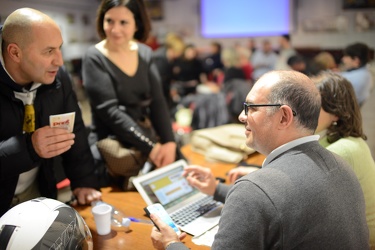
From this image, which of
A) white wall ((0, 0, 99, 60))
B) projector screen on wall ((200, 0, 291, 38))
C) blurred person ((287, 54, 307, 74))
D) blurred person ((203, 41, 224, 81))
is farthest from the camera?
blurred person ((203, 41, 224, 81))

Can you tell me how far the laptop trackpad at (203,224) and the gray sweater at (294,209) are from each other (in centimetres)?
53

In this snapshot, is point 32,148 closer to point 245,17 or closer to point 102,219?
point 102,219

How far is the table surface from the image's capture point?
161cm

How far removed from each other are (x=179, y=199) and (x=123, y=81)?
0.78 metres

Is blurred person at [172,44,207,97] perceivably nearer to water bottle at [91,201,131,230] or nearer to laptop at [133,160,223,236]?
laptop at [133,160,223,236]

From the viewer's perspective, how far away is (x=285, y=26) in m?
7.47

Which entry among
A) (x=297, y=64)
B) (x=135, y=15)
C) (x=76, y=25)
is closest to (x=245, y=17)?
(x=297, y=64)

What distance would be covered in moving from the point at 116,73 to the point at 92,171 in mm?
583

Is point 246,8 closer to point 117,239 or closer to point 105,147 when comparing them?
point 105,147

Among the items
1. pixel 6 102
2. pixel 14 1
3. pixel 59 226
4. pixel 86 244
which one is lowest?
pixel 86 244

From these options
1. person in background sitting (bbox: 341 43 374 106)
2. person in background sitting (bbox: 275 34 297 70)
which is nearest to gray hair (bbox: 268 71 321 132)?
person in background sitting (bbox: 341 43 374 106)

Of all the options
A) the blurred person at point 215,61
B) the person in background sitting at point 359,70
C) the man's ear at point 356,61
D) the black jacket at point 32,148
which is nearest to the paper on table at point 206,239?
the black jacket at point 32,148

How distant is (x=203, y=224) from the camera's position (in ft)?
5.71

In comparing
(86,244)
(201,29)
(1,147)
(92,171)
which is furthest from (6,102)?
(201,29)
